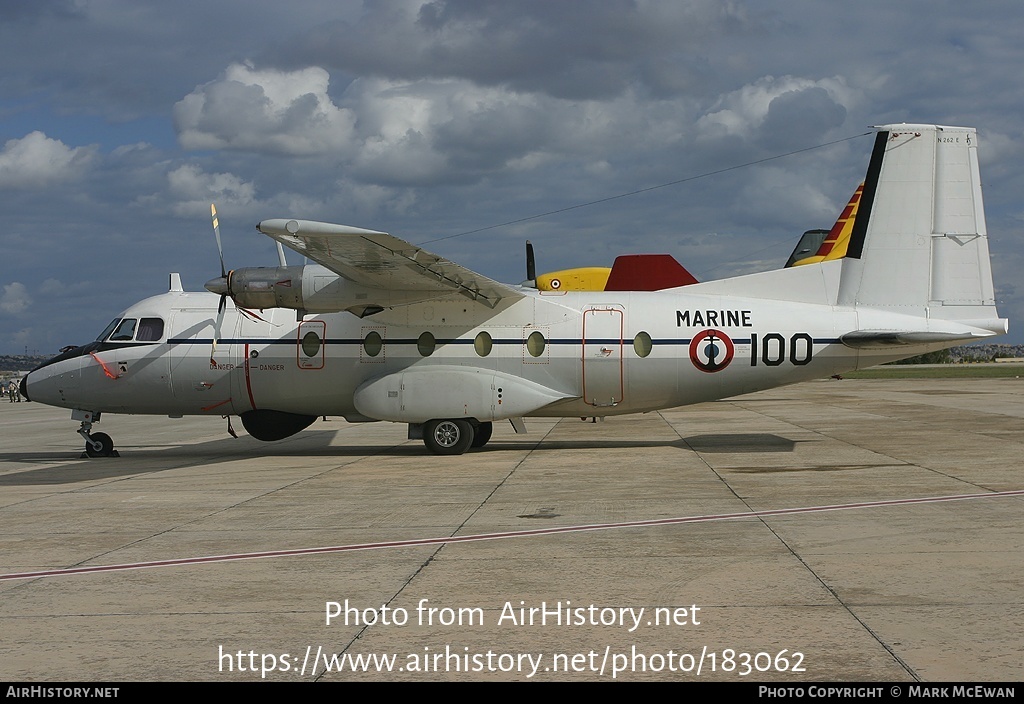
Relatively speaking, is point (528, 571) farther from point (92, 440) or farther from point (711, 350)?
point (92, 440)

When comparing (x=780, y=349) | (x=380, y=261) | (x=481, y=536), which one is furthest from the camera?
(x=780, y=349)

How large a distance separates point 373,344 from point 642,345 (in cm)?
544

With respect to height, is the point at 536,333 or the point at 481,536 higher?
the point at 536,333

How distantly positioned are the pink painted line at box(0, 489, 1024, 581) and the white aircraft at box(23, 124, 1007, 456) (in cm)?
641

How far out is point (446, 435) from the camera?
19.0m

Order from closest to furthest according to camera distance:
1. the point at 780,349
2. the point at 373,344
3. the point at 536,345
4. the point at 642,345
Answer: the point at 780,349 < the point at 642,345 < the point at 536,345 < the point at 373,344

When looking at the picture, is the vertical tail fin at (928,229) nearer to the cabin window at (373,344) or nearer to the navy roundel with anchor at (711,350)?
the navy roundel with anchor at (711,350)

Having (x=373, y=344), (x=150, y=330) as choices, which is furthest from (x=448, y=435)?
(x=150, y=330)

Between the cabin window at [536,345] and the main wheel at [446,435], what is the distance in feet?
6.48

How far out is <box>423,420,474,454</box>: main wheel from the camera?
1894cm

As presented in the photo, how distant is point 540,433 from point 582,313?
721 cm

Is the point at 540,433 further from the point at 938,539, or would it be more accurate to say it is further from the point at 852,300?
the point at 938,539
